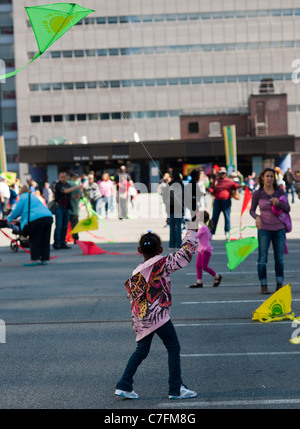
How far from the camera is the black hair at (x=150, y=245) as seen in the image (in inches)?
244

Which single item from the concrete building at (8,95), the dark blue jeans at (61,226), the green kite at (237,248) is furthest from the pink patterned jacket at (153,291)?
the concrete building at (8,95)

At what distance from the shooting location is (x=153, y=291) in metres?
6.14

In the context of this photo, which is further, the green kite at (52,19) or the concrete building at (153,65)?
the concrete building at (153,65)

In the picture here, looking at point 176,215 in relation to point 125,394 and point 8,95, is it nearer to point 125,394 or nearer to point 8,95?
point 125,394

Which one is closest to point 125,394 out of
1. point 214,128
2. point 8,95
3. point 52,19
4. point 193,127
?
point 52,19

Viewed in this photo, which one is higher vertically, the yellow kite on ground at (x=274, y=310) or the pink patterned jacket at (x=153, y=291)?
the pink patterned jacket at (x=153, y=291)

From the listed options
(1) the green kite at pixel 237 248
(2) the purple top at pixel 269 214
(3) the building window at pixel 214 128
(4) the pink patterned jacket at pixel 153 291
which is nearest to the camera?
(4) the pink patterned jacket at pixel 153 291

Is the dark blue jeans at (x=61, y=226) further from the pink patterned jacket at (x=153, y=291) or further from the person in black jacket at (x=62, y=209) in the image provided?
the pink patterned jacket at (x=153, y=291)

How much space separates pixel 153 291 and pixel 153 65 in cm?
8462

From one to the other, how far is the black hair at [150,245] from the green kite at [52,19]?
358 cm

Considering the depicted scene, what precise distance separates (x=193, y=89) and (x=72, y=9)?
266 feet

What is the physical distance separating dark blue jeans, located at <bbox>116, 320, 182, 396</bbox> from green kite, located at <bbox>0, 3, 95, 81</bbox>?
408 cm

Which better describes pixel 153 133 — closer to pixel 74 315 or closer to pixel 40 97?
pixel 40 97

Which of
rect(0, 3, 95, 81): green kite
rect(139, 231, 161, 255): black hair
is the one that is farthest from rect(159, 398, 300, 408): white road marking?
rect(0, 3, 95, 81): green kite
